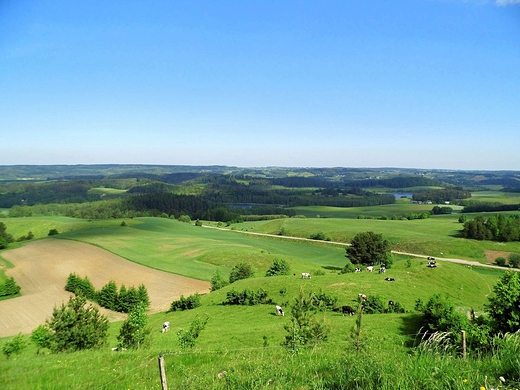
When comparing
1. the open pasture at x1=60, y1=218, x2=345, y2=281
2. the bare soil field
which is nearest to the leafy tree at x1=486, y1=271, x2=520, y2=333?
the bare soil field

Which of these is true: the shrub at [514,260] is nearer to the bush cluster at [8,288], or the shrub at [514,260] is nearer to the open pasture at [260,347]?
the open pasture at [260,347]

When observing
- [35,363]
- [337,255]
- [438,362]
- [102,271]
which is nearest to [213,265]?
[102,271]

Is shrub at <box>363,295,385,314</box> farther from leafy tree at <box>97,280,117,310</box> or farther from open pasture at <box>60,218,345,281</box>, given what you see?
leafy tree at <box>97,280,117,310</box>

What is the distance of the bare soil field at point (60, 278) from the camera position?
51.6 meters

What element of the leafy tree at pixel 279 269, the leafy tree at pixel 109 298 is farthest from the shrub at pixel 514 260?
the leafy tree at pixel 109 298

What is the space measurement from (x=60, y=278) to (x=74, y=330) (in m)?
58.7

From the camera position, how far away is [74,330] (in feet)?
73.5

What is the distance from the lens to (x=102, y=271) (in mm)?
76562

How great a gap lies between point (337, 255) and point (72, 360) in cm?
8714

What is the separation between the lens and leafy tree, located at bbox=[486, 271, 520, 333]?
21422 mm

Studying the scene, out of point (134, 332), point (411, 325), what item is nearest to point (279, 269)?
point (411, 325)

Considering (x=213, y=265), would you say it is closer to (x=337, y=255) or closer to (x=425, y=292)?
(x=337, y=255)

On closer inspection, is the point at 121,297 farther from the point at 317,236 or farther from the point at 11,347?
the point at 317,236

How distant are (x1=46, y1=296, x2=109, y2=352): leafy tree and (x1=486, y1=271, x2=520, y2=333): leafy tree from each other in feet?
89.1
